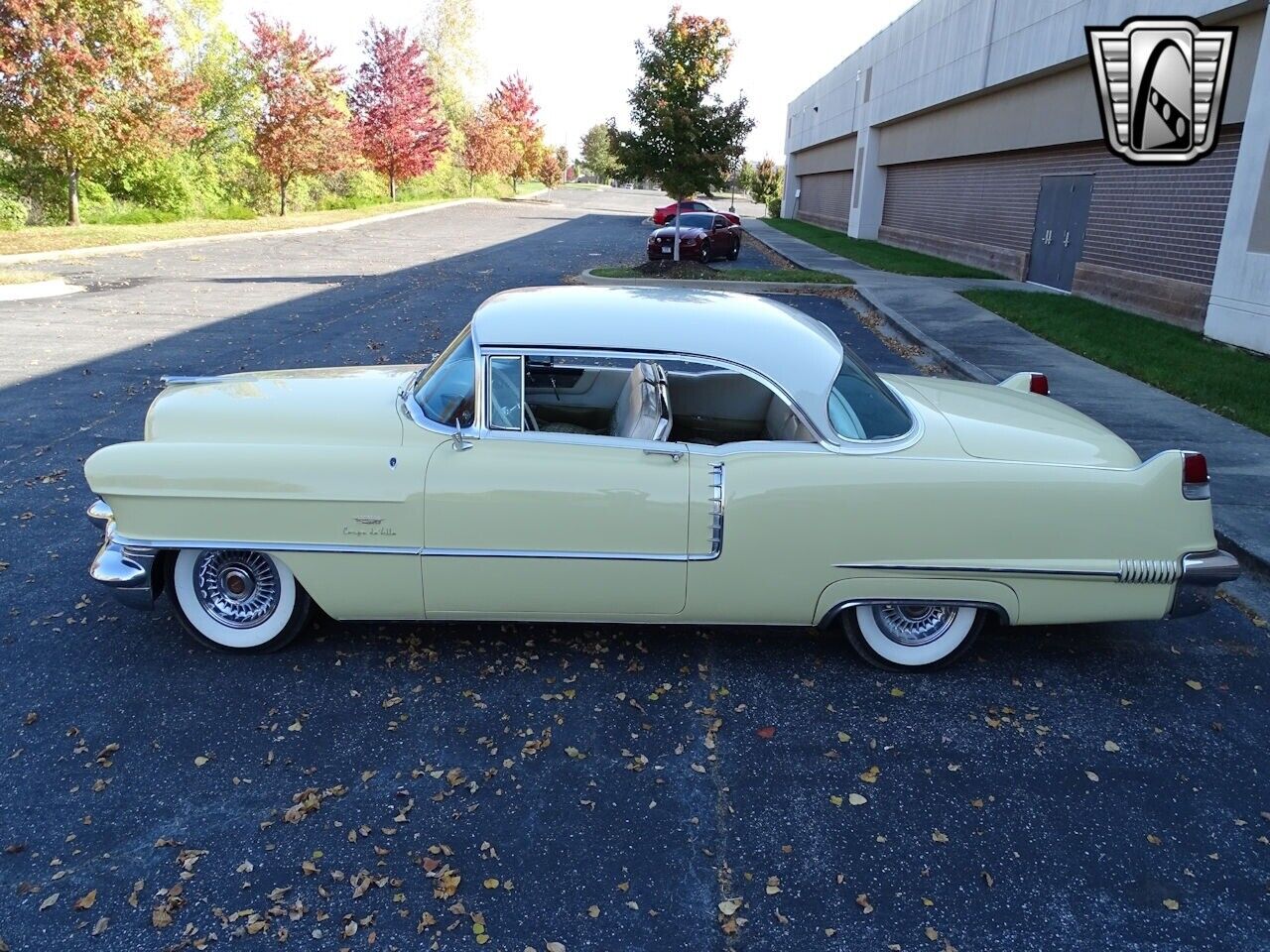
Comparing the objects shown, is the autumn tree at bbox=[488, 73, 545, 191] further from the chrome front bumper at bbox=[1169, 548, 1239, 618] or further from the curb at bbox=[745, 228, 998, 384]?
the chrome front bumper at bbox=[1169, 548, 1239, 618]

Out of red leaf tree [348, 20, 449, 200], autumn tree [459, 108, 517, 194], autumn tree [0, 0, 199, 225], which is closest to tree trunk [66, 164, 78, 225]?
autumn tree [0, 0, 199, 225]

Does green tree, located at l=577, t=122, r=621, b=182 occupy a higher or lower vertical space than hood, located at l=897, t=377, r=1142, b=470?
higher

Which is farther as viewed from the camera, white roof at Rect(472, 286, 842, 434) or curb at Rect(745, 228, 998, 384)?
curb at Rect(745, 228, 998, 384)

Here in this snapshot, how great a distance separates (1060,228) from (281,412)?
671 inches

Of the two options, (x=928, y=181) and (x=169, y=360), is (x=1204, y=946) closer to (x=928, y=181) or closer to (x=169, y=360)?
(x=169, y=360)

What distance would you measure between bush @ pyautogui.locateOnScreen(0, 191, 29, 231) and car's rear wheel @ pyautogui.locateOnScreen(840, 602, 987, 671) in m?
27.6

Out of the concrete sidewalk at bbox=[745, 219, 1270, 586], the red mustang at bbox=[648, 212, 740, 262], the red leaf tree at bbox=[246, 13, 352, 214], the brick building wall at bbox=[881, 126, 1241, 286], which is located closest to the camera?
the concrete sidewalk at bbox=[745, 219, 1270, 586]

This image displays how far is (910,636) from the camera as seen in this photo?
4.02m

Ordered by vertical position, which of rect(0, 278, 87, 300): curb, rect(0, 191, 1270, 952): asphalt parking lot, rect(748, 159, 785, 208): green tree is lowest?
rect(0, 191, 1270, 952): asphalt parking lot

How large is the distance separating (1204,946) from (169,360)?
10278 millimetres

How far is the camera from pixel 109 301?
1401 centimetres

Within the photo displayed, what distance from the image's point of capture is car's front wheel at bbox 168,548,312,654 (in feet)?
12.9

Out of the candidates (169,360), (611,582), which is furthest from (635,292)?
(169,360)
